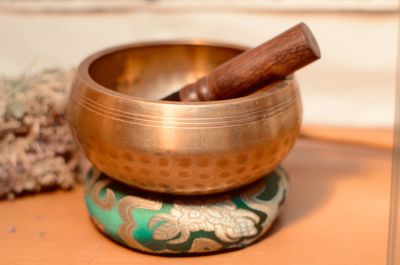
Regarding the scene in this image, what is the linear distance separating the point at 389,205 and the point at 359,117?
13.4 inches

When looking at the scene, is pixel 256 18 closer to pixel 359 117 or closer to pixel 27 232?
pixel 359 117

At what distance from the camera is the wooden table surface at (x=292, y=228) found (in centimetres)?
77

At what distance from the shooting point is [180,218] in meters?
0.75

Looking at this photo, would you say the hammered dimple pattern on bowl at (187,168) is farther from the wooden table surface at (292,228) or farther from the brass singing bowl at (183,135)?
the wooden table surface at (292,228)

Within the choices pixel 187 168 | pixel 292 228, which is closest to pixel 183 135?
pixel 187 168

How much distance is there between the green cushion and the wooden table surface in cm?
2

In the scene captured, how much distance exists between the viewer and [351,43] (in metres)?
1.16

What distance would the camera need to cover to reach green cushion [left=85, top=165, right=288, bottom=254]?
0.75 metres

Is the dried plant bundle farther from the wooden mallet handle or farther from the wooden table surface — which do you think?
the wooden mallet handle

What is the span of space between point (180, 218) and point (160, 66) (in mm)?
275

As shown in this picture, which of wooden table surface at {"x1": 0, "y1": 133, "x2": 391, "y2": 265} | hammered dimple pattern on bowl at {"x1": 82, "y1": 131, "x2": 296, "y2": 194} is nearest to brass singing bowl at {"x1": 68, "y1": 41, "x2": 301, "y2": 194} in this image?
hammered dimple pattern on bowl at {"x1": 82, "y1": 131, "x2": 296, "y2": 194}

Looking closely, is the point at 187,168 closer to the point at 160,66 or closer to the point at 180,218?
the point at 180,218

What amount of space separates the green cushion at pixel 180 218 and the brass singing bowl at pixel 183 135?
Result: 0.04m

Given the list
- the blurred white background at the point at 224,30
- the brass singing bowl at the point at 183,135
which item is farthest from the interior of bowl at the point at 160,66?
the blurred white background at the point at 224,30
